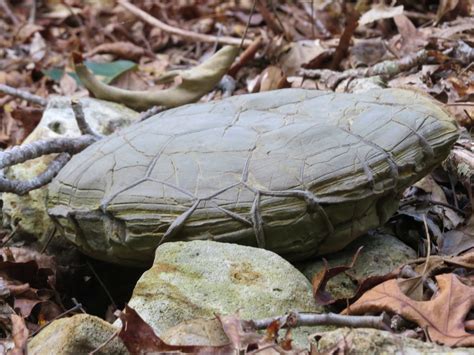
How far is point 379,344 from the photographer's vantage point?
4.21 feet

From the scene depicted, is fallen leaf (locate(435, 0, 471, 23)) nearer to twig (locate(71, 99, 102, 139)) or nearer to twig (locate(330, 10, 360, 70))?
twig (locate(330, 10, 360, 70))

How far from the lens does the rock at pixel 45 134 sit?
245 centimetres

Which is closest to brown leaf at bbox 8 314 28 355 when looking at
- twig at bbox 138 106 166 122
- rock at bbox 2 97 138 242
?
rock at bbox 2 97 138 242

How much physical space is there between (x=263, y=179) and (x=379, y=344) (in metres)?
0.65

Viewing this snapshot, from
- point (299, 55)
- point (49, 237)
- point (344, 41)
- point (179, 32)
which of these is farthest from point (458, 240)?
point (179, 32)

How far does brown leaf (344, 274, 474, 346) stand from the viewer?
1382mm

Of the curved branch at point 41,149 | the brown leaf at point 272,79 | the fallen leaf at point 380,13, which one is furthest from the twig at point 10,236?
the fallen leaf at point 380,13

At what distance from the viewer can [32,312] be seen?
2.02 m

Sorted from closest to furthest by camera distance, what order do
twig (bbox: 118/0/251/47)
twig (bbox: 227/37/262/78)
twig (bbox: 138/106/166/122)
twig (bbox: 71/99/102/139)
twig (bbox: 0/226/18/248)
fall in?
1. twig (bbox: 0/226/18/248)
2. twig (bbox: 71/99/102/139)
3. twig (bbox: 138/106/166/122)
4. twig (bbox: 227/37/262/78)
5. twig (bbox: 118/0/251/47)

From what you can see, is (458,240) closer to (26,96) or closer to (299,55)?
(299,55)

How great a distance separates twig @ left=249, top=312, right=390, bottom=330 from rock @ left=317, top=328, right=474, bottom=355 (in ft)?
0.33

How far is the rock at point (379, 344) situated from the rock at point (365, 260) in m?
0.45

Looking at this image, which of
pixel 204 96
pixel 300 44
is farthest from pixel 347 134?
pixel 300 44

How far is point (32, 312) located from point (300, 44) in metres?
2.32
